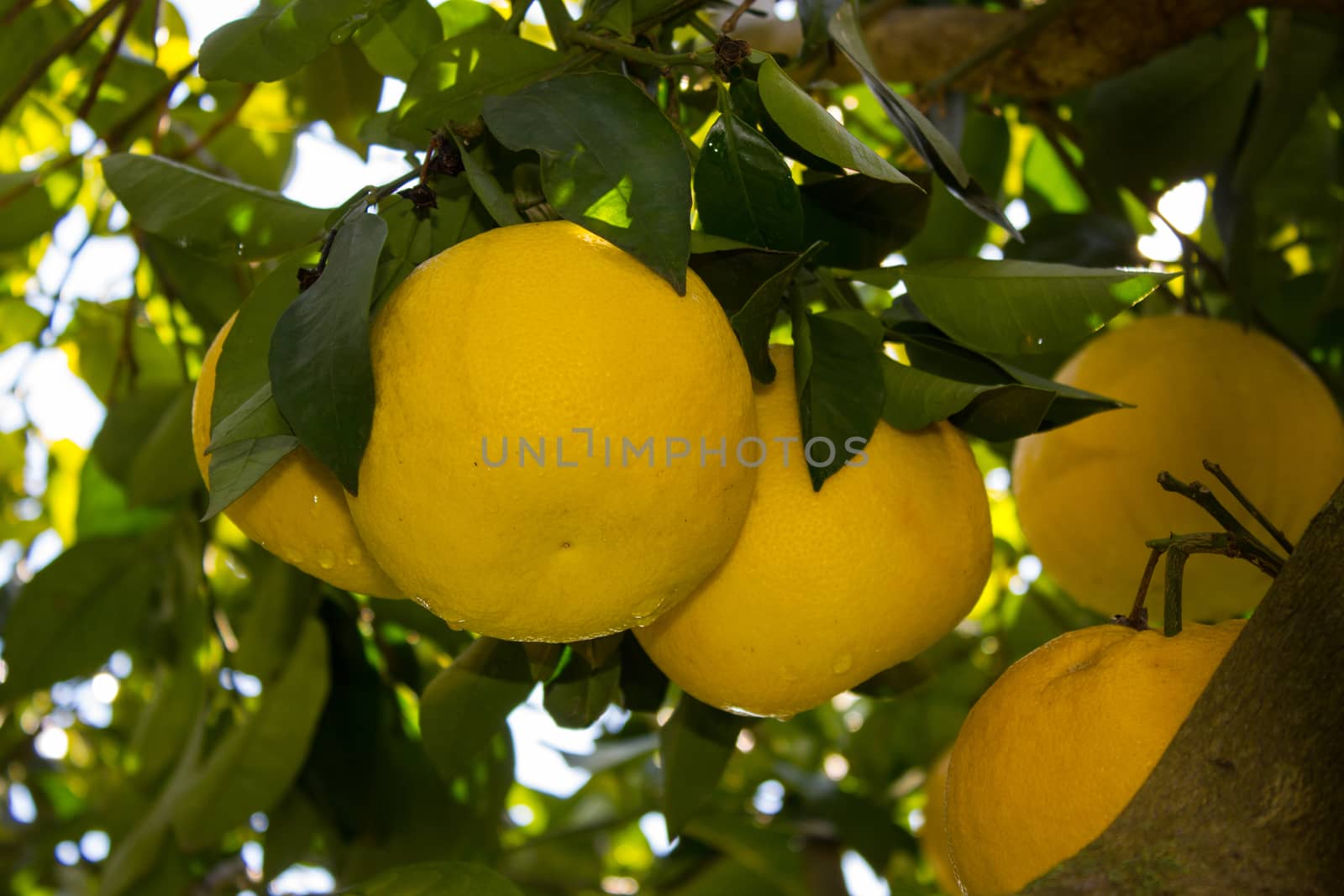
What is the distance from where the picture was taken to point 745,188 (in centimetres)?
82

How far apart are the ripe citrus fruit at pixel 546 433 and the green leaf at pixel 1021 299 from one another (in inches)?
8.9

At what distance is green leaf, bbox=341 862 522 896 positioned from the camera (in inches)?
35.4

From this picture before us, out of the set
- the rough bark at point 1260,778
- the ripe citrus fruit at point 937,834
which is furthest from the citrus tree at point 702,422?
the ripe citrus fruit at point 937,834

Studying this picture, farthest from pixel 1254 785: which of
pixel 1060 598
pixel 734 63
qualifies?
pixel 1060 598

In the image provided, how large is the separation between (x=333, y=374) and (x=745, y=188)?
299 mm

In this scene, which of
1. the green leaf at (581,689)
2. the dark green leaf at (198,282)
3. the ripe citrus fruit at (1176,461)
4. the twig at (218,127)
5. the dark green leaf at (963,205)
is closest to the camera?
the green leaf at (581,689)

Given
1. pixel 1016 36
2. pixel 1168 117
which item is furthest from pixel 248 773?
pixel 1168 117

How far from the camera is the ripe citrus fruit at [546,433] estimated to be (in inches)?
27.0

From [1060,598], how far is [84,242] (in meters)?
1.63

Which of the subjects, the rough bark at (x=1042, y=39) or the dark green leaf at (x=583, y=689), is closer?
the dark green leaf at (x=583, y=689)

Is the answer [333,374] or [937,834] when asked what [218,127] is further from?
[937,834]

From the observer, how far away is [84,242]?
158 cm

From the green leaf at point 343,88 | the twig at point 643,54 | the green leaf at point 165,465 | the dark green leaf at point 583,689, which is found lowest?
the dark green leaf at point 583,689

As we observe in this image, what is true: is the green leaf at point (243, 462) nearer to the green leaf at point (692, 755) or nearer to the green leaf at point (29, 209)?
the green leaf at point (692, 755)
